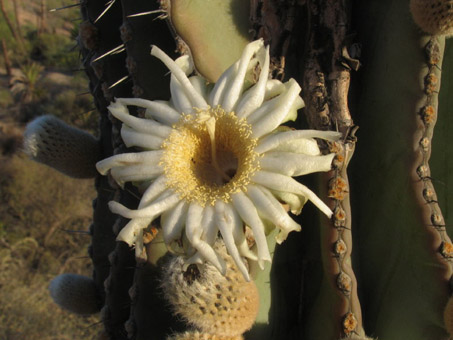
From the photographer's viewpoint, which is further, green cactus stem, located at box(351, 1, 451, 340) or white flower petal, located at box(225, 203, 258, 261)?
green cactus stem, located at box(351, 1, 451, 340)

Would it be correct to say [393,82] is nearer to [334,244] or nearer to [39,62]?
[334,244]

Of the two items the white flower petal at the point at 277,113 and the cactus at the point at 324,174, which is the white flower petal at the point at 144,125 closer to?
the cactus at the point at 324,174

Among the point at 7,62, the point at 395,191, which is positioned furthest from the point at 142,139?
the point at 7,62

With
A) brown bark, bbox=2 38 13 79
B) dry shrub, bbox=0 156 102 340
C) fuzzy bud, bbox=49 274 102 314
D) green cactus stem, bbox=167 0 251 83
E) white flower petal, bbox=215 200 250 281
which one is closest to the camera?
white flower petal, bbox=215 200 250 281

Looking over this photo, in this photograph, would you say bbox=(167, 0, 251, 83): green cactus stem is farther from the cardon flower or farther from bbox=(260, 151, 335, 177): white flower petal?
bbox=(260, 151, 335, 177): white flower petal

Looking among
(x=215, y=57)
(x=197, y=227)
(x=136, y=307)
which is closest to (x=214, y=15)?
(x=215, y=57)

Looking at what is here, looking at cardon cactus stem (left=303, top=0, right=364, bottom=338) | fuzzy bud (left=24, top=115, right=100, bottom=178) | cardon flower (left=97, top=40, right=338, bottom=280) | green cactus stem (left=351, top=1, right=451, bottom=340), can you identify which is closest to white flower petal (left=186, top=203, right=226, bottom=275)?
cardon flower (left=97, top=40, right=338, bottom=280)

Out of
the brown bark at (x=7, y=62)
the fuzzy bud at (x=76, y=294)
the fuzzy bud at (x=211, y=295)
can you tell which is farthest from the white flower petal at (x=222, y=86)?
the brown bark at (x=7, y=62)
